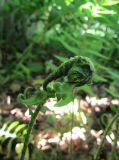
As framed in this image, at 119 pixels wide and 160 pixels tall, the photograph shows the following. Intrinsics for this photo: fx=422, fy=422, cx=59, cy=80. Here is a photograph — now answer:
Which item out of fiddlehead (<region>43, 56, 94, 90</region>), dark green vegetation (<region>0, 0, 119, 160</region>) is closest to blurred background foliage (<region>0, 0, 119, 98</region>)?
dark green vegetation (<region>0, 0, 119, 160</region>)

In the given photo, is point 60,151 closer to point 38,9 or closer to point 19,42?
point 38,9

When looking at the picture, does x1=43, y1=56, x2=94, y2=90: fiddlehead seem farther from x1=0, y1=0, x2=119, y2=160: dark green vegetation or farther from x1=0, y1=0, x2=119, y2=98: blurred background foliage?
x1=0, y1=0, x2=119, y2=98: blurred background foliage

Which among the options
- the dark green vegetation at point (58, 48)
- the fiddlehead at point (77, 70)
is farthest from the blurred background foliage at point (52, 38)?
the fiddlehead at point (77, 70)

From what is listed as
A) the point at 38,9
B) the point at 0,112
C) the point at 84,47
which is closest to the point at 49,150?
the point at 0,112

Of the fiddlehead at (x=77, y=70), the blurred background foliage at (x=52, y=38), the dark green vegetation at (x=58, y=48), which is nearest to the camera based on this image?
the fiddlehead at (x=77, y=70)

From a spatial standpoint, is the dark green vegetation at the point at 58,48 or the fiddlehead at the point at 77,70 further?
the dark green vegetation at the point at 58,48

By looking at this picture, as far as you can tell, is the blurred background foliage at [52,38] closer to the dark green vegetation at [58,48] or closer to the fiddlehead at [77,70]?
the dark green vegetation at [58,48]

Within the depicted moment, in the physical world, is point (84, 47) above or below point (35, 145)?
above
